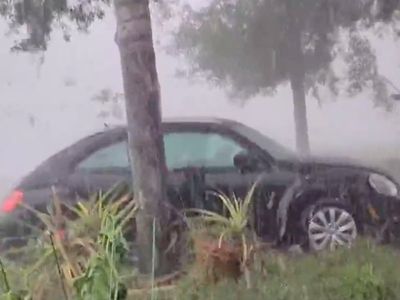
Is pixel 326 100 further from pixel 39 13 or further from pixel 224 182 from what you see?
pixel 39 13

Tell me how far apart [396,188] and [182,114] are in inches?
37.3

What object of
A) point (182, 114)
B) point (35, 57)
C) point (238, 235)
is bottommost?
point (238, 235)

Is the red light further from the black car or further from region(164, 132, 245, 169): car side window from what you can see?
region(164, 132, 245, 169): car side window

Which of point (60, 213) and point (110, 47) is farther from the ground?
point (110, 47)

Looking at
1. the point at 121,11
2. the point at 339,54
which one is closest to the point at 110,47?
the point at 121,11

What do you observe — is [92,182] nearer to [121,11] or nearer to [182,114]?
[182,114]

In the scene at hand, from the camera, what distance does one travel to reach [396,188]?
12.7 ft

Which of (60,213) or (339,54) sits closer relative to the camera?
(60,213)

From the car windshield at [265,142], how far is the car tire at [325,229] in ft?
0.80

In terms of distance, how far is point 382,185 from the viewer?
385cm

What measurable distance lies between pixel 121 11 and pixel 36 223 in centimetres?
89

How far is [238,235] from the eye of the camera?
364 cm

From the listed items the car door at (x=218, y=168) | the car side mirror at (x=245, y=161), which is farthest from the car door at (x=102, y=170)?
the car side mirror at (x=245, y=161)

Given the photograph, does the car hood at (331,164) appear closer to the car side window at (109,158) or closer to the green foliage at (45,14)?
the car side window at (109,158)
